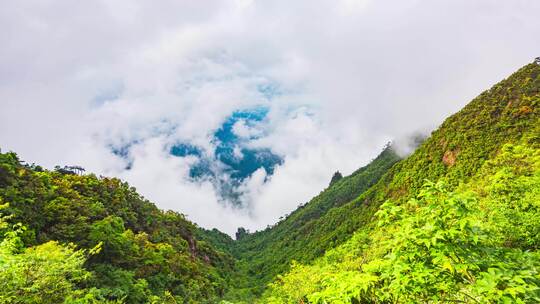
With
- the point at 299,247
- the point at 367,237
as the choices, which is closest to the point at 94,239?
the point at 367,237

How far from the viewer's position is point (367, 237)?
74562mm

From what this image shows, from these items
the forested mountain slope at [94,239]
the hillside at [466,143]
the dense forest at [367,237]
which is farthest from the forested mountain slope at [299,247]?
the forested mountain slope at [94,239]

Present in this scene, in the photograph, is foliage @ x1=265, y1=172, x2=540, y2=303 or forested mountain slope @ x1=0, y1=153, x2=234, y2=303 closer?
foliage @ x1=265, y1=172, x2=540, y2=303

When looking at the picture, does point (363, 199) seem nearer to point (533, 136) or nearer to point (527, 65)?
point (527, 65)

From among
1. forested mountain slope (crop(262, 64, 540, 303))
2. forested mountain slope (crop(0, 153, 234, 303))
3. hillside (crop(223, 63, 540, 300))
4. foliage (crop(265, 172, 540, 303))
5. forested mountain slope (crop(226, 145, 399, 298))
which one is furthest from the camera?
forested mountain slope (crop(226, 145, 399, 298))

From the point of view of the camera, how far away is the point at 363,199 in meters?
122

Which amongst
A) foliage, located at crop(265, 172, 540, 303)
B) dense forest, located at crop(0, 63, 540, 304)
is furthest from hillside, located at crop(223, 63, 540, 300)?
foliage, located at crop(265, 172, 540, 303)

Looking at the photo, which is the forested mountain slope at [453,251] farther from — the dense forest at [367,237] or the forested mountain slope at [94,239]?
the forested mountain slope at [94,239]

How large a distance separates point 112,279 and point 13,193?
1283cm

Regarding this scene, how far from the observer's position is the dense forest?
495cm

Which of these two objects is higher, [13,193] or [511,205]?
[13,193]

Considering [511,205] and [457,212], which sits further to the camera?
[511,205]

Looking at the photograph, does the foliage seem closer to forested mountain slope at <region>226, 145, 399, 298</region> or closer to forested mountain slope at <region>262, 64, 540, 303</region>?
forested mountain slope at <region>262, 64, 540, 303</region>

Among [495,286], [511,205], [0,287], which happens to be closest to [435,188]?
[495,286]
